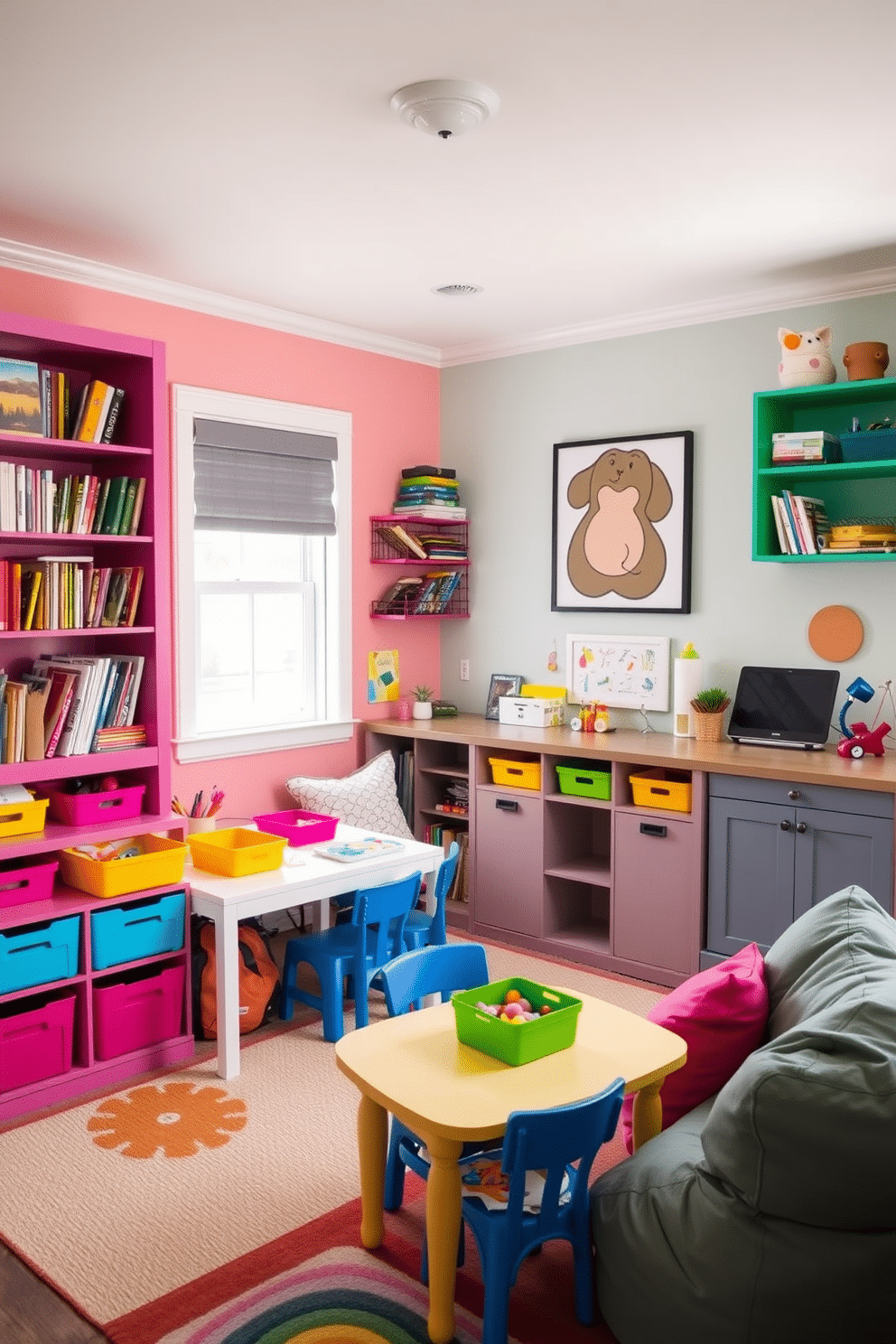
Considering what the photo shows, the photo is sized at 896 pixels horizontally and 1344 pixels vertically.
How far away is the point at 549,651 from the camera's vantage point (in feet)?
16.5

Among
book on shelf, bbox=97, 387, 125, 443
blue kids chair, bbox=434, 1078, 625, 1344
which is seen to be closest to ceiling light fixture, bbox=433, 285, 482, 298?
book on shelf, bbox=97, 387, 125, 443

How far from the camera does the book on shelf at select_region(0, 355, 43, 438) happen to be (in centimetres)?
319

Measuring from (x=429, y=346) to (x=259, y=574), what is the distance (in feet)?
4.75

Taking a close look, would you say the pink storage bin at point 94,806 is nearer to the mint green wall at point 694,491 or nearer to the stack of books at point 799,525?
the mint green wall at point 694,491

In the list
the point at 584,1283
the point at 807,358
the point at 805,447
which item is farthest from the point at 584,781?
the point at 584,1283

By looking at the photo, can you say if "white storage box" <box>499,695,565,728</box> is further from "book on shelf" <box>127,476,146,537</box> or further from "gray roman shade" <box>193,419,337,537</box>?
"book on shelf" <box>127,476,146,537</box>

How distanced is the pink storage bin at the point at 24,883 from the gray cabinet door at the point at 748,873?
226cm

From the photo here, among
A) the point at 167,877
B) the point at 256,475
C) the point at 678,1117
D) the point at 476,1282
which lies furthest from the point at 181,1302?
the point at 256,475

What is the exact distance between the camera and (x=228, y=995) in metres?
3.27

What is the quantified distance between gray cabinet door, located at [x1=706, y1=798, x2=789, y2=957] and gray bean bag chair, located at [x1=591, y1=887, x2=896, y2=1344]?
1.77 meters

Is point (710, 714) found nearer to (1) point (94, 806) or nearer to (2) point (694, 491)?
(2) point (694, 491)

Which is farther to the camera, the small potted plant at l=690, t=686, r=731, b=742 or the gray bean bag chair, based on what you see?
the small potted plant at l=690, t=686, r=731, b=742

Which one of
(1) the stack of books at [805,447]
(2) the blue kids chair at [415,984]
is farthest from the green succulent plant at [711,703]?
(2) the blue kids chair at [415,984]

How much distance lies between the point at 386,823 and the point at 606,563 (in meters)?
1.50
